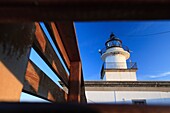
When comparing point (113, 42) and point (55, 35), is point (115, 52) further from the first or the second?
point (55, 35)

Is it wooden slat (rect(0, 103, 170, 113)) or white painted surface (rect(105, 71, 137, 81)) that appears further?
white painted surface (rect(105, 71, 137, 81))

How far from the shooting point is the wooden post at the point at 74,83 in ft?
5.63

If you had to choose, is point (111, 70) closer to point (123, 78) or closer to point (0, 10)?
point (123, 78)

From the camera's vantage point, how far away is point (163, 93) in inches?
424

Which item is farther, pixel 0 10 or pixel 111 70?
pixel 111 70

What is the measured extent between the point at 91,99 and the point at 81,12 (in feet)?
34.6

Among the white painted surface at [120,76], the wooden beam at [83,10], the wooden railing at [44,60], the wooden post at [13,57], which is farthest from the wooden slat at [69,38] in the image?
the white painted surface at [120,76]

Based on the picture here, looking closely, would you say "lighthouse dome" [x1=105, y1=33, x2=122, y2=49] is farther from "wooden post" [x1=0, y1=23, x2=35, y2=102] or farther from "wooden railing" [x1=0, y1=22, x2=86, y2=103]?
"wooden post" [x1=0, y1=23, x2=35, y2=102]

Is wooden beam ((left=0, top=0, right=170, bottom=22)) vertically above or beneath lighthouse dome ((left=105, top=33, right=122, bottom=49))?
beneath

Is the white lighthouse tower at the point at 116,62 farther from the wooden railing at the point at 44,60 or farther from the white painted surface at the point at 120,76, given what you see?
the wooden railing at the point at 44,60

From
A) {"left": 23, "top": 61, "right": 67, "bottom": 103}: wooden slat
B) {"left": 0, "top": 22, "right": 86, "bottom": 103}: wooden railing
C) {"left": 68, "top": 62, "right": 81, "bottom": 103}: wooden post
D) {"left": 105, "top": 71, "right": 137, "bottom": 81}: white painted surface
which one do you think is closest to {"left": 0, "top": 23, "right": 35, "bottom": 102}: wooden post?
{"left": 0, "top": 22, "right": 86, "bottom": 103}: wooden railing

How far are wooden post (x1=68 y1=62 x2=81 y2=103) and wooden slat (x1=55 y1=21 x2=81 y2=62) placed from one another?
0.11 metres

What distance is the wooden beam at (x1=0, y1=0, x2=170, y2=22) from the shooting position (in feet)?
1.39

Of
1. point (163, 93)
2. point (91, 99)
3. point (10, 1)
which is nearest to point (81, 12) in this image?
point (10, 1)
